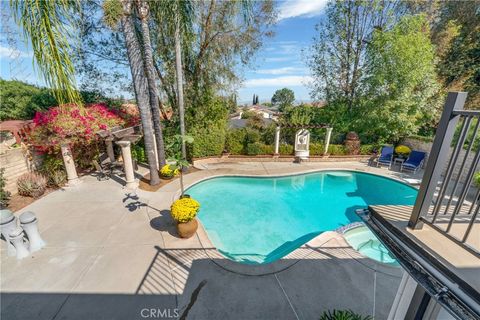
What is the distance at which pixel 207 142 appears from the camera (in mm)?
11977

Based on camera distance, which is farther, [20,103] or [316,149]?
[316,149]

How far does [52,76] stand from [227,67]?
10.9m

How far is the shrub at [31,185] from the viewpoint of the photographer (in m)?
7.29

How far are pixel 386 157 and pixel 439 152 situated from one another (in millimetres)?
12043

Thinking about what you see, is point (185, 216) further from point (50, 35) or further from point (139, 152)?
point (139, 152)

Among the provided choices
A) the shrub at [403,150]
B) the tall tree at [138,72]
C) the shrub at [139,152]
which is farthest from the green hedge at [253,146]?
the tall tree at [138,72]

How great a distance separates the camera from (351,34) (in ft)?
52.0

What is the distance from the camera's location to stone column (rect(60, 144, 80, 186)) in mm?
7840

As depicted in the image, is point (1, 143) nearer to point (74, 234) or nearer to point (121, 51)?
point (74, 234)

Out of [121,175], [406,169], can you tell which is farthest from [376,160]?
[121,175]

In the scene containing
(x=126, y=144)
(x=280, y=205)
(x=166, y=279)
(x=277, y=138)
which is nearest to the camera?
(x=166, y=279)

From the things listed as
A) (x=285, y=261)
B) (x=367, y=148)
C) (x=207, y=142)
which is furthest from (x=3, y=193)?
(x=367, y=148)

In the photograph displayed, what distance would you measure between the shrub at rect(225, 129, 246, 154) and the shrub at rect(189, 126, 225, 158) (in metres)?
0.49

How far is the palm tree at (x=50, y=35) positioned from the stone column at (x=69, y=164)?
734cm
